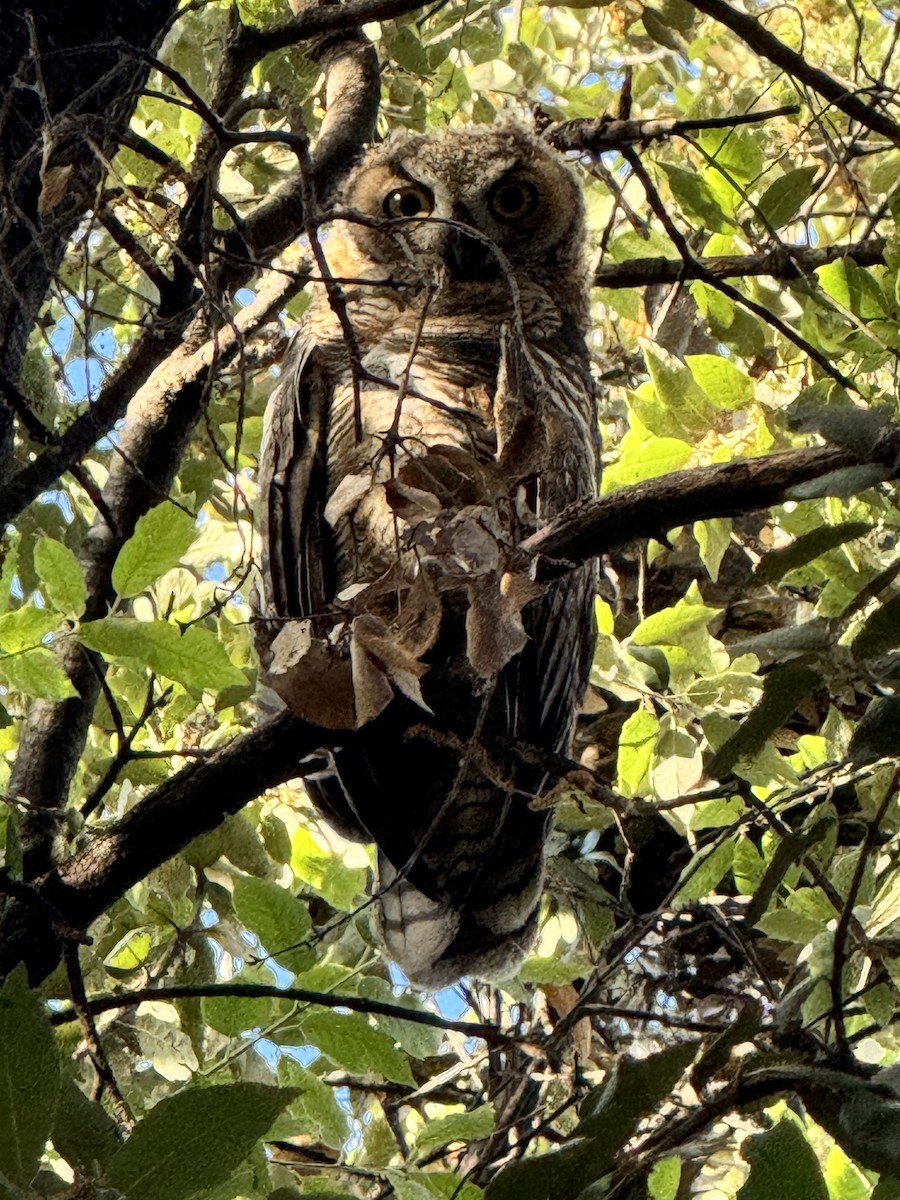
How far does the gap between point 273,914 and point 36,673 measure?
412mm

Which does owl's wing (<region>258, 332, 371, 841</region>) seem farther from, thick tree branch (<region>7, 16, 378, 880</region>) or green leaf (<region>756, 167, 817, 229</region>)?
green leaf (<region>756, 167, 817, 229</region>)

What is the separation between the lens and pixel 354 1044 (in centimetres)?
152

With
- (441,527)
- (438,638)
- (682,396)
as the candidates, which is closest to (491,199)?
(682,396)

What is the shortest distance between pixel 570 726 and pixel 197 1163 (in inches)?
61.5

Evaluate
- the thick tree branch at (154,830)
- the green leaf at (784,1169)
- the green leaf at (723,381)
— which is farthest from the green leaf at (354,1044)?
the green leaf at (723,381)

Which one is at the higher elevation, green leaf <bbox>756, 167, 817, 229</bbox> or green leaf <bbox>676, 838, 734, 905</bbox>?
green leaf <bbox>756, 167, 817, 229</bbox>

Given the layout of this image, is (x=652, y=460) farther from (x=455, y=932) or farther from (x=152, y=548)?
(x=152, y=548)

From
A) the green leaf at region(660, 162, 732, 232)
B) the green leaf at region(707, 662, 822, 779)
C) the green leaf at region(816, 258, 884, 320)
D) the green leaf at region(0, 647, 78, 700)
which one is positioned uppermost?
the green leaf at region(660, 162, 732, 232)

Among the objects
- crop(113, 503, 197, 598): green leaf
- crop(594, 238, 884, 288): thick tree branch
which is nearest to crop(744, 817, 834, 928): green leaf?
crop(113, 503, 197, 598): green leaf

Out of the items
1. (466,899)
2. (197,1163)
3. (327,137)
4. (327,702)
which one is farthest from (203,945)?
(327,137)

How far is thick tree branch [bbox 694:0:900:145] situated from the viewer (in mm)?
1735

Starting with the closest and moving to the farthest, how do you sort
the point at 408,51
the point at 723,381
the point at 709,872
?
the point at 709,872 → the point at 723,381 → the point at 408,51

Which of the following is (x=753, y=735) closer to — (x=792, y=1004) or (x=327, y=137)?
(x=792, y=1004)

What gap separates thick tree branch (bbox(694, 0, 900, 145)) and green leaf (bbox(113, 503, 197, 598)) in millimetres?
986
